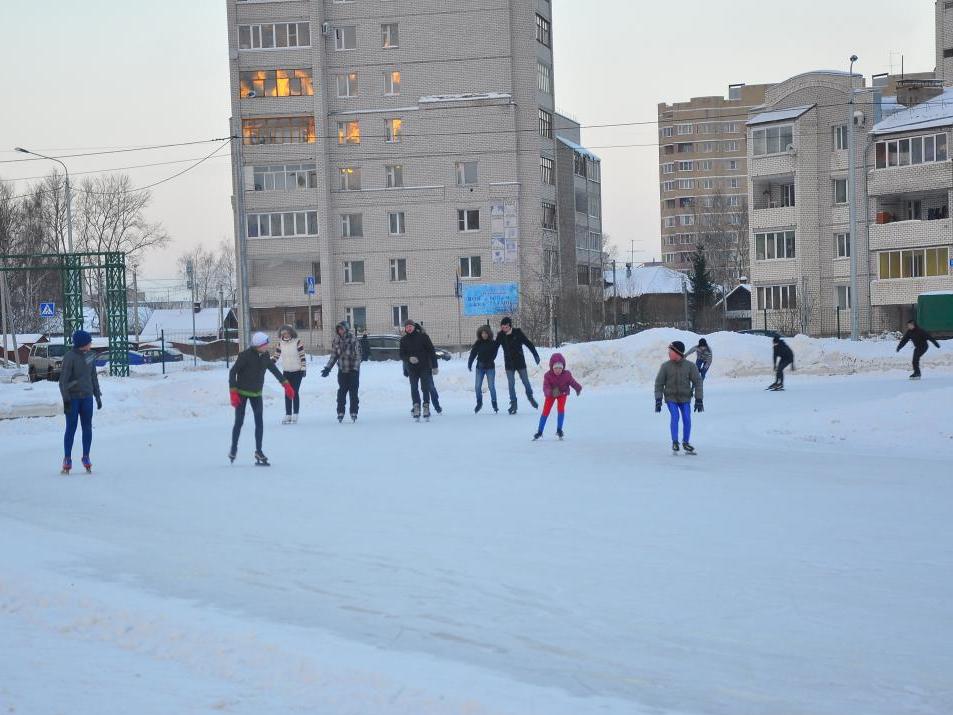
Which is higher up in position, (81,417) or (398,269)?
(398,269)

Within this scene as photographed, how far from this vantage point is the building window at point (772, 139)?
201 ft

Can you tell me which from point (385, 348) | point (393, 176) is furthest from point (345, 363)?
point (393, 176)

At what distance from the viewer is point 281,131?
66.2m

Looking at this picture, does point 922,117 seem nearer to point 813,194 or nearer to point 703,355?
point 813,194

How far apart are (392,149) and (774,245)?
70.2 ft

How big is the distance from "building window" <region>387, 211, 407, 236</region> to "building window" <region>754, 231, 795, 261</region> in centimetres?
1933

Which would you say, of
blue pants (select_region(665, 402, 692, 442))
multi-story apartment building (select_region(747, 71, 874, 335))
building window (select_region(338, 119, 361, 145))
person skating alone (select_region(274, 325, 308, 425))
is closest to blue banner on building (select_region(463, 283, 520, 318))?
building window (select_region(338, 119, 361, 145))

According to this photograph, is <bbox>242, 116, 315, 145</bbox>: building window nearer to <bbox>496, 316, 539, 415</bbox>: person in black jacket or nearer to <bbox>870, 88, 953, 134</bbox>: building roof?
<bbox>870, 88, 953, 134</bbox>: building roof

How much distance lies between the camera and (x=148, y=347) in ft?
200

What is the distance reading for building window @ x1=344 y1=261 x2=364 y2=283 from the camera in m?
66.9

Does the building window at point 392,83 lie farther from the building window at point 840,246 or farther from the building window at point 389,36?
the building window at point 840,246

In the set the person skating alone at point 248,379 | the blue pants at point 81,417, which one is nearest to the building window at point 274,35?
the person skating alone at point 248,379

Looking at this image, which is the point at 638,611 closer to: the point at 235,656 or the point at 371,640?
the point at 371,640

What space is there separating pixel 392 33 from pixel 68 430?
53935 millimetres
